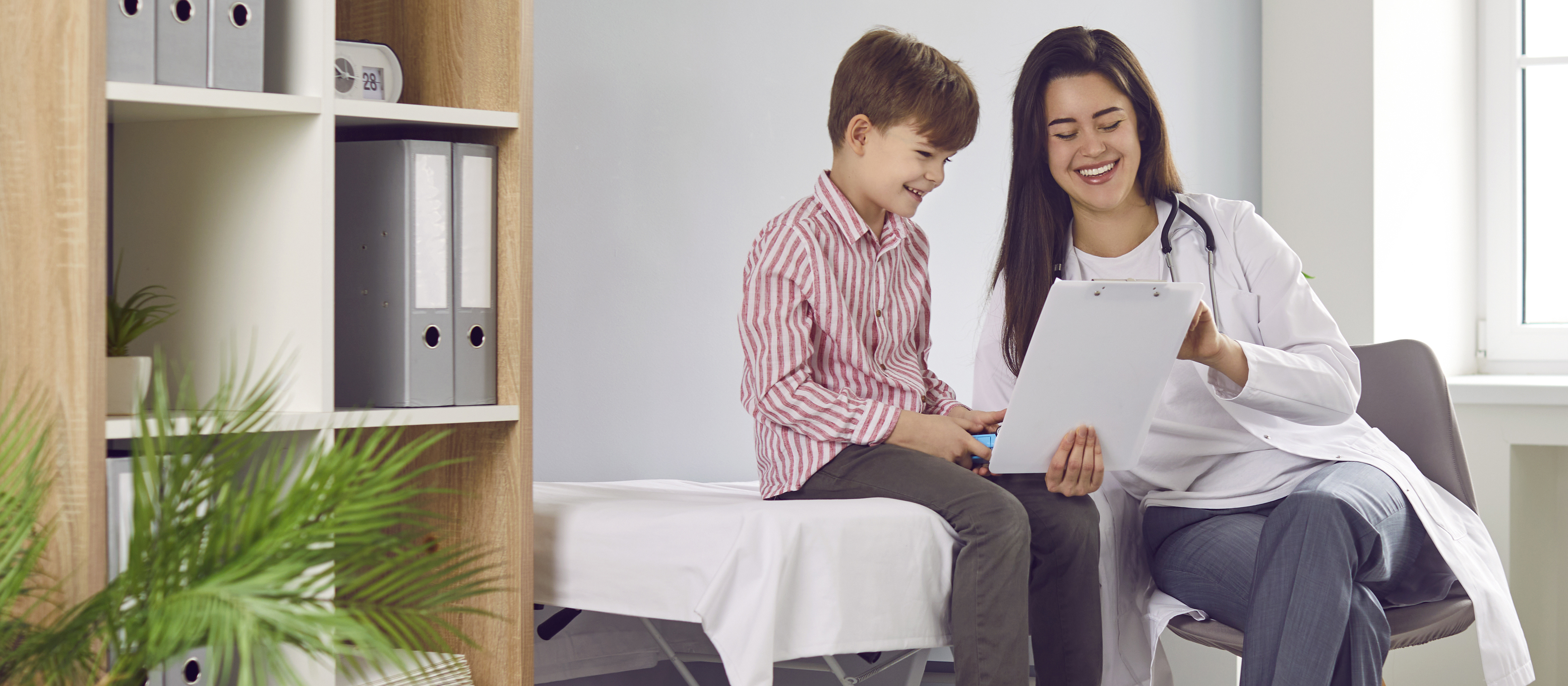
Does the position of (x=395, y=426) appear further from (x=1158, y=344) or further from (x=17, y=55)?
(x=1158, y=344)

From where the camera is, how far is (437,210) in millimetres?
1249

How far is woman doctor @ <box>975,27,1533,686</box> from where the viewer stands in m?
1.36

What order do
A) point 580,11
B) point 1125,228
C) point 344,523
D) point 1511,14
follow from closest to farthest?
point 344,523, point 1125,228, point 580,11, point 1511,14

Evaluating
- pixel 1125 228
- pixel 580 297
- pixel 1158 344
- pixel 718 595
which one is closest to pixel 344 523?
pixel 718 595

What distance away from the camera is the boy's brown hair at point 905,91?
1.49 m

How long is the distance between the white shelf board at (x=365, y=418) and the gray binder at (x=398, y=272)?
1.0 inches

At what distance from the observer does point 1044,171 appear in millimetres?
1747

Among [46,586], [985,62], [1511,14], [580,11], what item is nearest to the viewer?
[46,586]

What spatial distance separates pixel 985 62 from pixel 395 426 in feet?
5.24

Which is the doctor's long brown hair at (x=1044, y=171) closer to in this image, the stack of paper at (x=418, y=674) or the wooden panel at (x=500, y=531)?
the wooden panel at (x=500, y=531)

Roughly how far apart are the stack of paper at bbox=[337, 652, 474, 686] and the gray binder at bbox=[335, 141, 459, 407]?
28 centimetres

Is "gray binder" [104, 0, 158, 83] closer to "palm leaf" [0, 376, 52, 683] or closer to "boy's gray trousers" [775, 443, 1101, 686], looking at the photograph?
"palm leaf" [0, 376, 52, 683]

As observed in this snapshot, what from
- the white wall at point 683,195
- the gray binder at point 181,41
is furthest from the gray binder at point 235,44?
the white wall at point 683,195

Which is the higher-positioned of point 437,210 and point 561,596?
point 437,210
